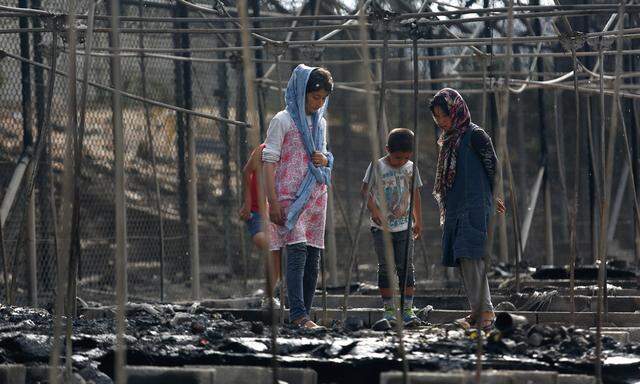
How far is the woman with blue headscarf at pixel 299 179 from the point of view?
7359mm

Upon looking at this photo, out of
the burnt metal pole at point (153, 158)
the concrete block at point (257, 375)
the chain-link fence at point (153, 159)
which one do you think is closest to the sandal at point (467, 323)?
the concrete block at point (257, 375)

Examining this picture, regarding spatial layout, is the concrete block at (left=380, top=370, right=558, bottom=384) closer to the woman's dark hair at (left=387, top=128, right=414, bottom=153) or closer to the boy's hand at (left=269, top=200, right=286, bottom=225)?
the boy's hand at (left=269, top=200, right=286, bottom=225)

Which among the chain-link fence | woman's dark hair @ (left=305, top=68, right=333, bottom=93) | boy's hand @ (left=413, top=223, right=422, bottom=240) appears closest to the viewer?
woman's dark hair @ (left=305, top=68, right=333, bottom=93)

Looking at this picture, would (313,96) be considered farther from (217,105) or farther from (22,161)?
(217,105)

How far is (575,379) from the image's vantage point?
223 inches

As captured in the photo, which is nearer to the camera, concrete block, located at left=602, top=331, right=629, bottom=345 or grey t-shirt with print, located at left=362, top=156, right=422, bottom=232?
concrete block, located at left=602, top=331, right=629, bottom=345

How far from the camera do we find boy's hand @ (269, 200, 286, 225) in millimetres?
7344

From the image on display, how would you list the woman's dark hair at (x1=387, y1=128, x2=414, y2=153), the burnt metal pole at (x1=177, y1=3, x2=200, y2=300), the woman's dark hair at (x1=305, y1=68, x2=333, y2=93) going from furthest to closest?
the burnt metal pole at (x1=177, y1=3, x2=200, y2=300) < the woman's dark hair at (x1=387, y1=128, x2=414, y2=153) < the woman's dark hair at (x1=305, y1=68, x2=333, y2=93)

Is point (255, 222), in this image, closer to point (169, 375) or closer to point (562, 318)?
point (562, 318)

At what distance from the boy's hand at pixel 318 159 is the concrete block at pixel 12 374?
2.24m

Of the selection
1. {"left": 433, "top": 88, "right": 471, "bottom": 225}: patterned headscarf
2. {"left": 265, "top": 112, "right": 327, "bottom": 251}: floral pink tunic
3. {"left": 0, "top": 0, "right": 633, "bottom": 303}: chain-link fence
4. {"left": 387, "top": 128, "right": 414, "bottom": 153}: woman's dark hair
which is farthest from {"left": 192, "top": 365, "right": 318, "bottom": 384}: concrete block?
{"left": 0, "top": 0, "right": 633, "bottom": 303}: chain-link fence

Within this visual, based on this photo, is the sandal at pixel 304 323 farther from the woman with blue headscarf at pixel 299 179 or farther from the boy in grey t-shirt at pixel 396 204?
the boy in grey t-shirt at pixel 396 204

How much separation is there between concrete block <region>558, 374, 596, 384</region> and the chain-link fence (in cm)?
424

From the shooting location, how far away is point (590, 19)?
53.4 ft
